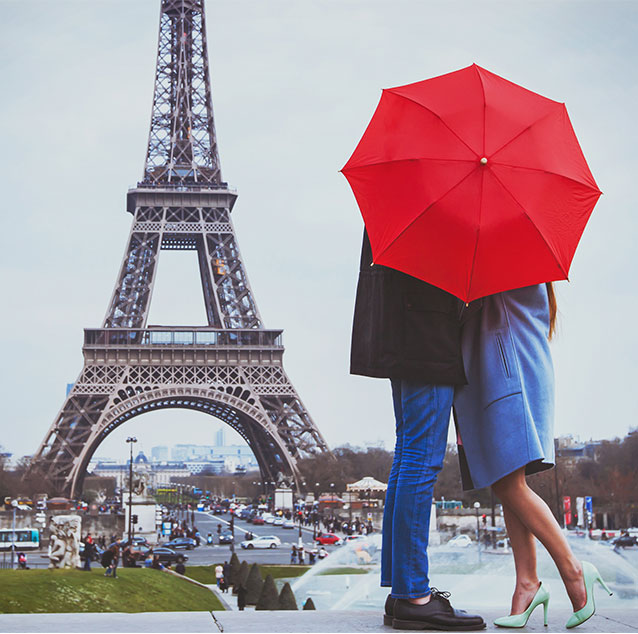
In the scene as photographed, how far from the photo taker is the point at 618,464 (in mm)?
61062

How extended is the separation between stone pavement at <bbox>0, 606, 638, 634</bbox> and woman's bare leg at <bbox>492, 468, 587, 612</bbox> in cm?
21

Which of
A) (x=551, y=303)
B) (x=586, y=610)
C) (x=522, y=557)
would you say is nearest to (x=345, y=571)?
(x=522, y=557)

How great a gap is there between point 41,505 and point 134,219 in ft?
54.4

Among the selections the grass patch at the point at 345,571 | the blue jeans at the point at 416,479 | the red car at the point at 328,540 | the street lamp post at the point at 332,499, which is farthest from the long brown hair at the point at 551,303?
the street lamp post at the point at 332,499

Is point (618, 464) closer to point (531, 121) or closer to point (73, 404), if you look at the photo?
point (73, 404)

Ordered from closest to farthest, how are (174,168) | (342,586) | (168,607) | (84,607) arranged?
(84,607) < (342,586) < (168,607) < (174,168)

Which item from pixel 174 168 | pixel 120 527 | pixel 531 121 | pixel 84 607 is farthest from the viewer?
pixel 174 168

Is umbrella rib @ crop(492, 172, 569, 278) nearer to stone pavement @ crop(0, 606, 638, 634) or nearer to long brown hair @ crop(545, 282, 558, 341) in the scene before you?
long brown hair @ crop(545, 282, 558, 341)

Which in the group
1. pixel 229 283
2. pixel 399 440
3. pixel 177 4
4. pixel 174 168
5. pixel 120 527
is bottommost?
pixel 120 527

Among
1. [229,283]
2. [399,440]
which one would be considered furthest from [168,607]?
[229,283]

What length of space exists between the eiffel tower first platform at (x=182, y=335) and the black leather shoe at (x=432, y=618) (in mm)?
43089

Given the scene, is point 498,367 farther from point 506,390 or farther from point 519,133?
point 519,133

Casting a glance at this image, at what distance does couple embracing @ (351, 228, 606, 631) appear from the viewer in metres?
3.91

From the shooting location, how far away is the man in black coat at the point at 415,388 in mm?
3898
